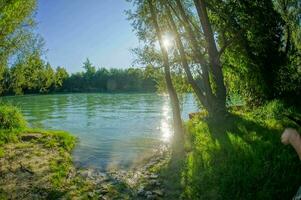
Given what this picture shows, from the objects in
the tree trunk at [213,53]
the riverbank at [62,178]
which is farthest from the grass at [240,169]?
the tree trunk at [213,53]

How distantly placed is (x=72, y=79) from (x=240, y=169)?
448ft

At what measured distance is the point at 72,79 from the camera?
14262cm

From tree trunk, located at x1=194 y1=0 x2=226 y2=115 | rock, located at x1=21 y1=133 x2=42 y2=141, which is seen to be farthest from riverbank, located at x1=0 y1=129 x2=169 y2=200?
tree trunk, located at x1=194 y1=0 x2=226 y2=115

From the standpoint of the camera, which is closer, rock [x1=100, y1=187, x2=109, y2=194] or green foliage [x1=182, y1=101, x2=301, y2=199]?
green foliage [x1=182, y1=101, x2=301, y2=199]

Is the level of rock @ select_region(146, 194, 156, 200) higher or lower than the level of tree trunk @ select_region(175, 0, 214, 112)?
lower

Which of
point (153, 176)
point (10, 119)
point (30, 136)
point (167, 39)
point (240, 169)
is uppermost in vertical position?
point (167, 39)

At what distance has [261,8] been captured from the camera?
21234 millimetres

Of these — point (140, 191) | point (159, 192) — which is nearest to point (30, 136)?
point (140, 191)

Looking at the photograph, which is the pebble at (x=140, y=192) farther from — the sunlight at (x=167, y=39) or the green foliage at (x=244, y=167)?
the sunlight at (x=167, y=39)

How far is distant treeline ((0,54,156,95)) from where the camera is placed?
26969 mm

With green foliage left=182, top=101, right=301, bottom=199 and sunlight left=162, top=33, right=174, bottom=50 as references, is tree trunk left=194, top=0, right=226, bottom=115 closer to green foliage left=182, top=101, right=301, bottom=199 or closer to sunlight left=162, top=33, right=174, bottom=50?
sunlight left=162, top=33, right=174, bottom=50

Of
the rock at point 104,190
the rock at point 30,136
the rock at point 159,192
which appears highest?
the rock at point 30,136

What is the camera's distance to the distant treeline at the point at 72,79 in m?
27.0

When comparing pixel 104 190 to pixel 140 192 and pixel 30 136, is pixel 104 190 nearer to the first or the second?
pixel 140 192
